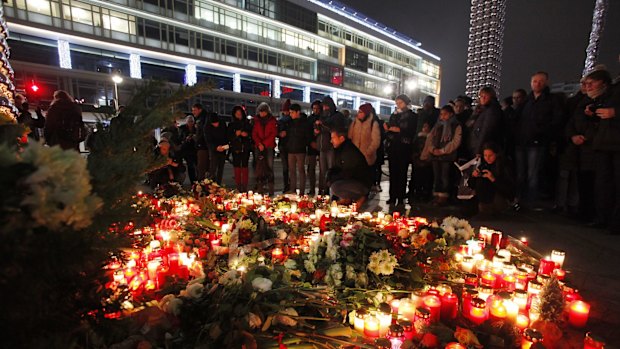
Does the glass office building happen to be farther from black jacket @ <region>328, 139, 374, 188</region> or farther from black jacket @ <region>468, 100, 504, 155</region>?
black jacket @ <region>468, 100, 504, 155</region>

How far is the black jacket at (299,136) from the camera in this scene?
755 cm

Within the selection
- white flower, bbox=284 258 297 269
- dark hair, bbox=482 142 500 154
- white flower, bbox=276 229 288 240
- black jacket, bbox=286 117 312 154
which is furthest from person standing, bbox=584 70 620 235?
black jacket, bbox=286 117 312 154

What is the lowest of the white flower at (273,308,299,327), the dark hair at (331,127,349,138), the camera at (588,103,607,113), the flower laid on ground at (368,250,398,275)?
the white flower at (273,308,299,327)

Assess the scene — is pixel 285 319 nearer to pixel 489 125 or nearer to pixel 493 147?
pixel 493 147

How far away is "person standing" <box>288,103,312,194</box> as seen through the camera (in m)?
7.55

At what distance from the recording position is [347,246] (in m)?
2.68

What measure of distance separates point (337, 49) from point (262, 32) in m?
13.9

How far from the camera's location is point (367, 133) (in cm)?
660

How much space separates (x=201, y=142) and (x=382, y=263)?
6639 millimetres

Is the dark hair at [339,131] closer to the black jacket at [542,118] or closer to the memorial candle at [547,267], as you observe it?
the black jacket at [542,118]

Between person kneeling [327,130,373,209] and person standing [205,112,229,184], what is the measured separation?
3.12 metres

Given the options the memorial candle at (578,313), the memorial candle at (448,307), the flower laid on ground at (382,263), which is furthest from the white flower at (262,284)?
the memorial candle at (578,313)

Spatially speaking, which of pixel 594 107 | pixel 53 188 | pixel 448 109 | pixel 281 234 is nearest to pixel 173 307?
pixel 53 188

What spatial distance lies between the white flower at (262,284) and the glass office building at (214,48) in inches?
966
